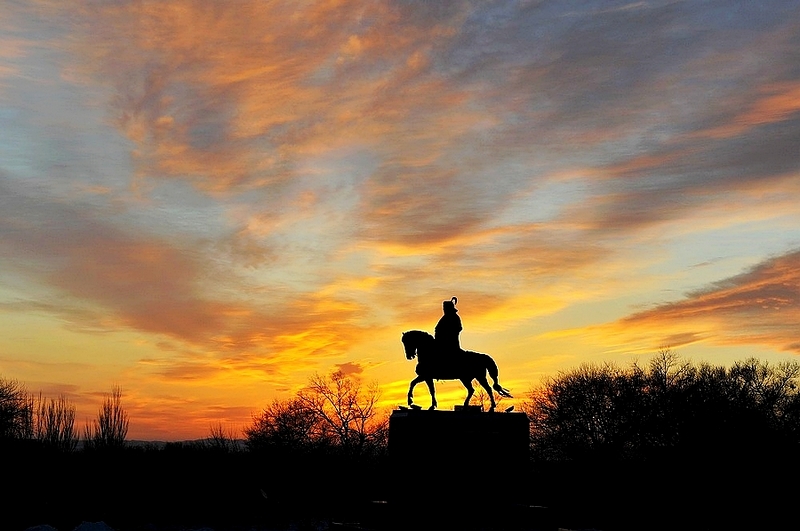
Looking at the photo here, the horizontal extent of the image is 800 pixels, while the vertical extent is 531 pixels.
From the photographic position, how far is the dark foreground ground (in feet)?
73.6

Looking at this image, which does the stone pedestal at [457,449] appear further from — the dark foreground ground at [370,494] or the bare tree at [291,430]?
the bare tree at [291,430]

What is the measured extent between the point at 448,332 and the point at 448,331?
0.03 m

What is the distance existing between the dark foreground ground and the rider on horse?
3.08 meters

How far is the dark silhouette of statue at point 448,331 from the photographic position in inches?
931

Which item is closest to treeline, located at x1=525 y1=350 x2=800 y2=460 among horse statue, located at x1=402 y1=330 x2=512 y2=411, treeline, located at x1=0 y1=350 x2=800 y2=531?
treeline, located at x1=0 y1=350 x2=800 y2=531

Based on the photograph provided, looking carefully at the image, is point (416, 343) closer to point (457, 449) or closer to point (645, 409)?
point (457, 449)

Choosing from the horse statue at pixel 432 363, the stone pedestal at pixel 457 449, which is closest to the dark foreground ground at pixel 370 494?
the stone pedestal at pixel 457 449

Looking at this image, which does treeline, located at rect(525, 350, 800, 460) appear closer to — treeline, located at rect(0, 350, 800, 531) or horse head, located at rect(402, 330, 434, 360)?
treeline, located at rect(0, 350, 800, 531)

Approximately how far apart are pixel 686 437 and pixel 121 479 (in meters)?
40.9

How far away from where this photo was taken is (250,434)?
7769cm

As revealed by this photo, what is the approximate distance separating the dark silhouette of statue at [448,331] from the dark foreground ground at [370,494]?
3140mm

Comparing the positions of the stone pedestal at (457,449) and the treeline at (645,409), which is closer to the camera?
the stone pedestal at (457,449)

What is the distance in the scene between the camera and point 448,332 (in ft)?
77.7

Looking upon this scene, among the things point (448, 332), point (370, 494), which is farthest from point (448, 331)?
point (370, 494)
